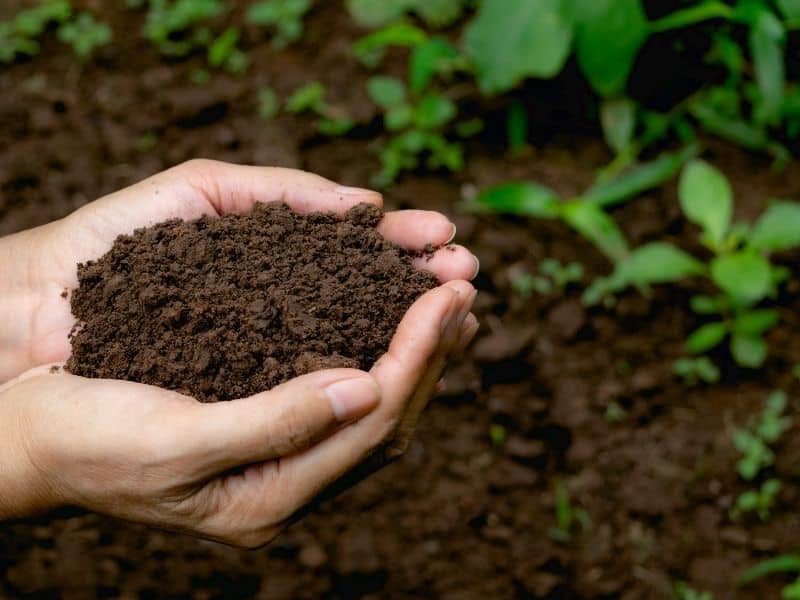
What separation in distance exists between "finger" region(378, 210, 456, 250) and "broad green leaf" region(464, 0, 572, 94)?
1102 mm

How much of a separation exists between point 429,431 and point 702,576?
0.90 metres

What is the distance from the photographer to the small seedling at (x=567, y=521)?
2.52 metres

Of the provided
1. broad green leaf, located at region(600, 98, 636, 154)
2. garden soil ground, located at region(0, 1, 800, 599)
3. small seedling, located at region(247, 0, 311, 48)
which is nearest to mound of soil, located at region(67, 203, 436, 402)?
garden soil ground, located at region(0, 1, 800, 599)

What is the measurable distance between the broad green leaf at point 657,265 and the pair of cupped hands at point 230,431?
0.92 meters

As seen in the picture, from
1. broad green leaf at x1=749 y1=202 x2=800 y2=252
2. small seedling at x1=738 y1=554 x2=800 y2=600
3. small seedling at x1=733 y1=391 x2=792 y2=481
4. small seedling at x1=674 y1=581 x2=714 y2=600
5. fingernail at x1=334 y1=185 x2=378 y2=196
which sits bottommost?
small seedling at x1=674 y1=581 x2=714 y2=600

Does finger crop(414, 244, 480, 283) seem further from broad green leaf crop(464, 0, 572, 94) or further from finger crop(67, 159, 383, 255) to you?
broad green leaf crop(464, 0, 572, 94)

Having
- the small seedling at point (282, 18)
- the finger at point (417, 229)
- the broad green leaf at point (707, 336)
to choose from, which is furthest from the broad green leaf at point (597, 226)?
the small seedling at point (282, 18)

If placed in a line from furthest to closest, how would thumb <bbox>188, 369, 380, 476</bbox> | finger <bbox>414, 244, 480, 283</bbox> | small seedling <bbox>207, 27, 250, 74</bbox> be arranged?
small seedling <bbox>207, 27, 250, 74</bbox> < finger <bbox>414, 244, 480, 283</bbox> < thumb <bbox>188, 369, 380, 476</bbox>

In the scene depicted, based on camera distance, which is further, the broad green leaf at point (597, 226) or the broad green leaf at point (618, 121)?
the broad green leaf at point (618, 121)

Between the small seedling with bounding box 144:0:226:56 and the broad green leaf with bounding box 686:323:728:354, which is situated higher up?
the small seedling with bounding box 144:0:226:56

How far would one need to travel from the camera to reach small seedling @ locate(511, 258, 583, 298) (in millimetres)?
2871

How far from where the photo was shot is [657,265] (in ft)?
8.79

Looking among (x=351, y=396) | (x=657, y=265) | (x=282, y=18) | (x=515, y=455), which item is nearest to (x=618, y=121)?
(x=657, y=265)

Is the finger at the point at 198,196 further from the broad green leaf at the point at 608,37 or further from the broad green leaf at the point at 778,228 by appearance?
the broad green leaf at the point at 778,228
